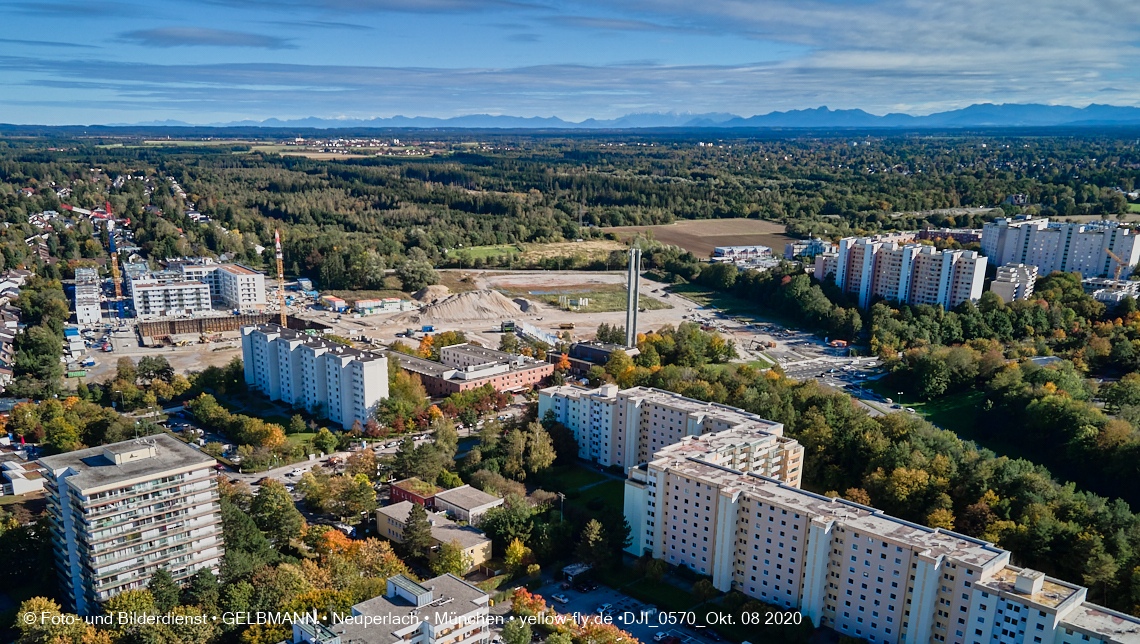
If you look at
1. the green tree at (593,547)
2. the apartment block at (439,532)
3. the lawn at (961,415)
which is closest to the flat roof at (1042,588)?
the green tree at (593,547)

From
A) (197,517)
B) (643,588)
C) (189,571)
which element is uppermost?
(197,517)

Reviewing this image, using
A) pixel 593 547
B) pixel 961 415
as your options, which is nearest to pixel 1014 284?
pixel 961 415

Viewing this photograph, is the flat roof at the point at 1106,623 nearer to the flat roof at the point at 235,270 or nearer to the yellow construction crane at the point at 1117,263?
the yellow construction crane at the point at 1117,263

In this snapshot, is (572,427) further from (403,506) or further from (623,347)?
(623,347)

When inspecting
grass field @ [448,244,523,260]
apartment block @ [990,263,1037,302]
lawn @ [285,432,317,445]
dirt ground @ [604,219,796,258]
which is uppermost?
apartment block @ [990,263,1037,302]

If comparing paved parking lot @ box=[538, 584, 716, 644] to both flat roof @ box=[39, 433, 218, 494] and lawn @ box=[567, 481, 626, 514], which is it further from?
flat roof @ box=[39, 433, 218, 494]

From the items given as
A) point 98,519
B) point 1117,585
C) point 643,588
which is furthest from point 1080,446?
point 98,519

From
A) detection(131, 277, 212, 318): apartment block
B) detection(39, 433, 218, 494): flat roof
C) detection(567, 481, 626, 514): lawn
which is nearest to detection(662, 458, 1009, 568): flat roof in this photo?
detection(567, 481, 626, 514): lawn

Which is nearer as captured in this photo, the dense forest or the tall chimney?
the tall chimney
